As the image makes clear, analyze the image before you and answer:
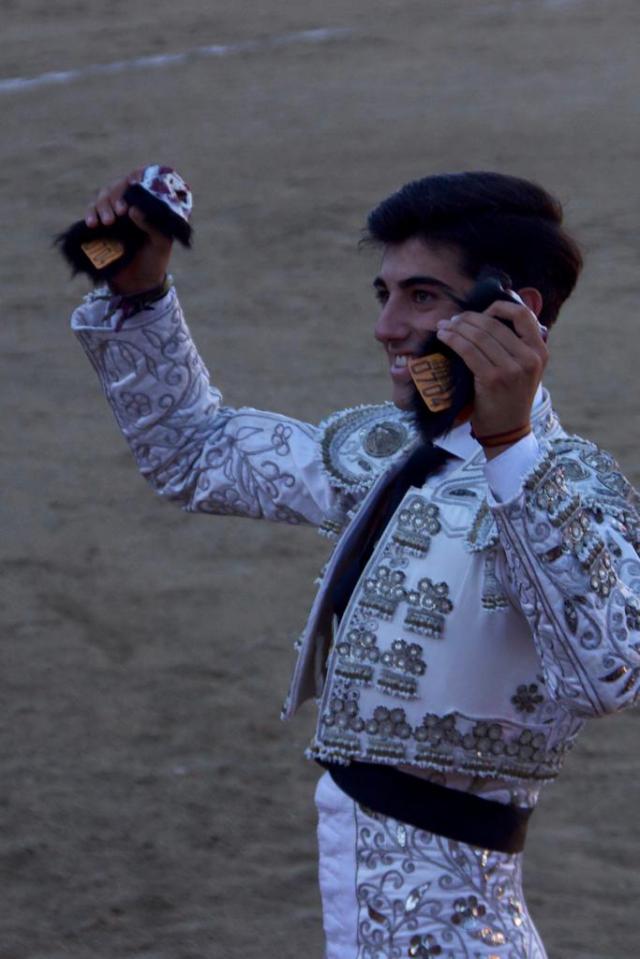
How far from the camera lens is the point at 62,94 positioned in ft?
34.1

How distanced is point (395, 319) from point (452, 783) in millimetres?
581

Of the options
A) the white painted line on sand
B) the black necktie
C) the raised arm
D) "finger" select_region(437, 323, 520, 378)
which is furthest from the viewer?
the white painted line on sand

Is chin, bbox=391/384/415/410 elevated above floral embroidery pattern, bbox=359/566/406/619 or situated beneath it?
elevated above

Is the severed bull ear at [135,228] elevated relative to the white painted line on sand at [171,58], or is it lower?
lower

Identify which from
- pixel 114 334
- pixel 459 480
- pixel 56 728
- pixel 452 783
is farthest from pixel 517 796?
pixel 56 728

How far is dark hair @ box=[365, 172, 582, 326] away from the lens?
6.72 ft

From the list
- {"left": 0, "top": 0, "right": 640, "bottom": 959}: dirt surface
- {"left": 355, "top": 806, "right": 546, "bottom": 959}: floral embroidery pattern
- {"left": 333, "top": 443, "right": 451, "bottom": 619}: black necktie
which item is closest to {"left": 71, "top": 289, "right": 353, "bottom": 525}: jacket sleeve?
{"left": 333, "top": 443, "right": 451, "bottom": 619}: black necktie

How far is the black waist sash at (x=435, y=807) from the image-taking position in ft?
6.63

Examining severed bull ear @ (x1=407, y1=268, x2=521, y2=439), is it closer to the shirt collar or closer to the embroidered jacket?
the embroidered jacket

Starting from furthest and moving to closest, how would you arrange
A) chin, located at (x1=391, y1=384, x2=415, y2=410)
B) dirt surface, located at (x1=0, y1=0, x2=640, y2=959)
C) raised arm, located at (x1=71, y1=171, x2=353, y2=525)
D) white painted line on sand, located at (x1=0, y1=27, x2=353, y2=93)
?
white painted line on sand, located at (x1=0, y1=27, x2=353, y2=93) → dirt surface, located at (x1=0, y1=0, x2=640, y2=959) → raised arm, located at (x1=71, y1=171, x2=353, y2=525) → chin, located at (x1=391, y1=384, x2=415, y2=410)

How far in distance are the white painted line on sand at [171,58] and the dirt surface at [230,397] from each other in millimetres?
80

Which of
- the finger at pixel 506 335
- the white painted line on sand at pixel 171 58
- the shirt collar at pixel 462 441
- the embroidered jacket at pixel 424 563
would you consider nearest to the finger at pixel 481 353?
the finger at pixel 506 335

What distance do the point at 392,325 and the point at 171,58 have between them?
944 centimetres

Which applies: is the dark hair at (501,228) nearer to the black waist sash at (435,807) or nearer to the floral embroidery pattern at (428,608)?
the floral embroidery pattern at (428,608)
